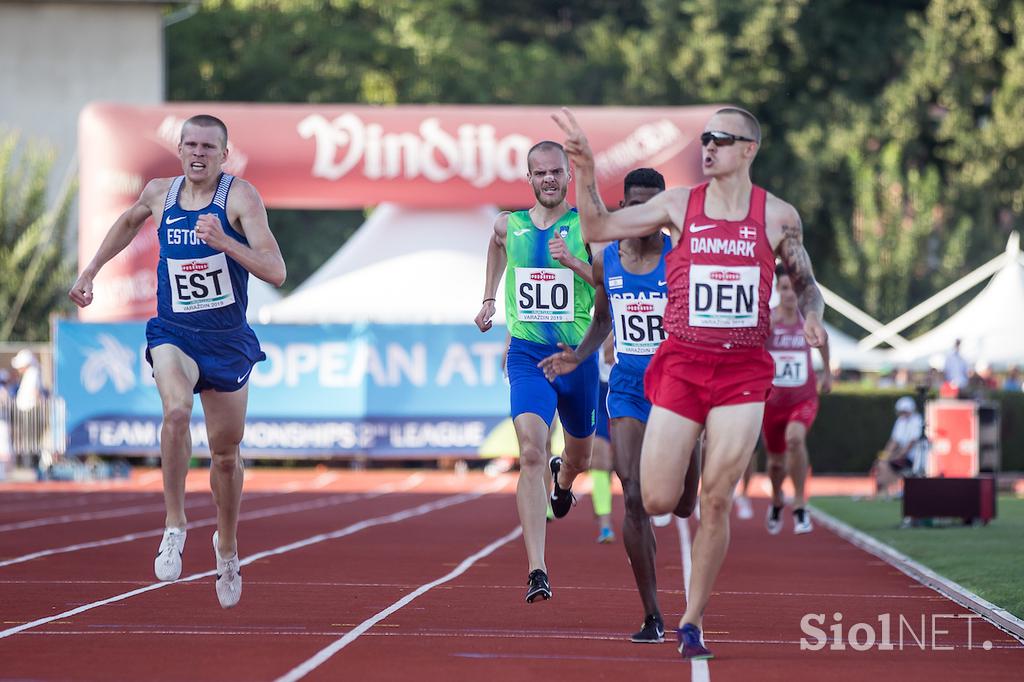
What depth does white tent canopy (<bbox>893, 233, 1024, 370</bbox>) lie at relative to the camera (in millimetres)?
36094

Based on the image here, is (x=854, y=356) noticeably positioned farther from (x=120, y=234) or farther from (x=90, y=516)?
(x=120, y=234)

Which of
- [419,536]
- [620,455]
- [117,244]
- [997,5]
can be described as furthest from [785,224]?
[997,5]

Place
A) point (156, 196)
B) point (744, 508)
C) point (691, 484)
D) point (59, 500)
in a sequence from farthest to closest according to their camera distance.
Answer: point (59, 500)
point (744, 508)
point (156, 196)
point (691, 484)

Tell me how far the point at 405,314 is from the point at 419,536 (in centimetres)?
1606

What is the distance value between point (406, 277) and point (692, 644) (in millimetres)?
25346

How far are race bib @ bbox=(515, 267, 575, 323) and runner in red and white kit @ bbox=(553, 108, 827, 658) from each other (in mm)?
2419

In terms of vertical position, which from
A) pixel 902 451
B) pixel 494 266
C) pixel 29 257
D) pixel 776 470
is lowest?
pixel 902 451

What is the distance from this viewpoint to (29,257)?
41.6 metres

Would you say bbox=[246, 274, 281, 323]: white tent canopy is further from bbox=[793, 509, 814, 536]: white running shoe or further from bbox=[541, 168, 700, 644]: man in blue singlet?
bbox=[541, 168, 700, 644]: man in blue singlet

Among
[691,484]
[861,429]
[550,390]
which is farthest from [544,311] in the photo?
[861,429]

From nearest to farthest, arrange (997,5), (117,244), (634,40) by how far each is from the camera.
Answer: (117,244)
(997,5)
(634,40)

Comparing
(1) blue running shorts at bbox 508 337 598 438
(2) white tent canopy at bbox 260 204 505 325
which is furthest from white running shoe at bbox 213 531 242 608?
(2) white tent canopy at bbox 260 204 505 325

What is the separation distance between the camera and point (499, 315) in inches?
1278

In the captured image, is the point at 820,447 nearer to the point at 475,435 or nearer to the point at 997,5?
the point at 475,435
